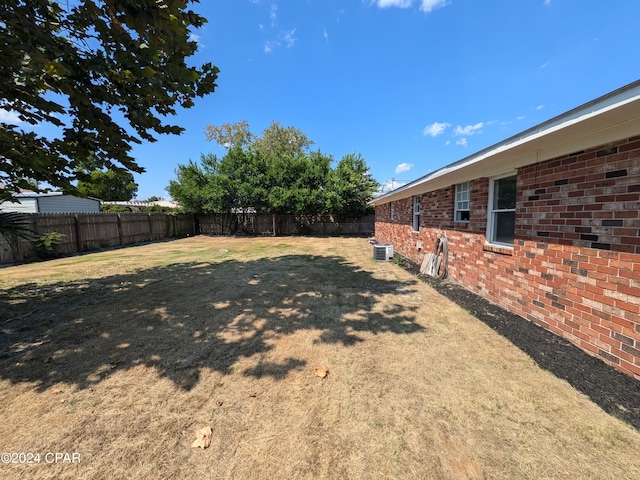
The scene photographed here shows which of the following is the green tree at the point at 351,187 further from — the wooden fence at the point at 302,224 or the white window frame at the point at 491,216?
the white window frame at the point at 491,216

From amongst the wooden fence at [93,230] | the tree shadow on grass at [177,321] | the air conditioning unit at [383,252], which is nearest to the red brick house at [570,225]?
the tree shadow on grass at [177,321]

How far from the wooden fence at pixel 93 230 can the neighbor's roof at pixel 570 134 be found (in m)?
11.1

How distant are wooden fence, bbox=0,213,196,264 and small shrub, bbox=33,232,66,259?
21 cm

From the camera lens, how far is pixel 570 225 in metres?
3.25

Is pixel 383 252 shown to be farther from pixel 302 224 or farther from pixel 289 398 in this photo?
pixel 302 224

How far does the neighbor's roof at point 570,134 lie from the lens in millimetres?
2271

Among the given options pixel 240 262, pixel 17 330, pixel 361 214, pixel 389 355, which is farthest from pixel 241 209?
pixel 389 355

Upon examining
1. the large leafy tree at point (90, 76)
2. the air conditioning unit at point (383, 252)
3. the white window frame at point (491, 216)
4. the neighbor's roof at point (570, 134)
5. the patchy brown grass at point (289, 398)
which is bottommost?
the patchy brown grass at point (289, 398)

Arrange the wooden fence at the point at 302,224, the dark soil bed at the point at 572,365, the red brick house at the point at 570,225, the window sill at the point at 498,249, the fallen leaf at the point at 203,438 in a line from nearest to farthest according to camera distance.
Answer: the fallen leaf at the point at 203,438 → the dark soil bed at the point at 572,365 → the red brick house at the point at 570,225 → the window sill at the point at 498,249 → the wooden fence at the point at 302,224

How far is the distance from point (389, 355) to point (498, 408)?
113cm

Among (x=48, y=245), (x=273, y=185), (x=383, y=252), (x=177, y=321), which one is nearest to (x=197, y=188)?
(x=273, y=185)

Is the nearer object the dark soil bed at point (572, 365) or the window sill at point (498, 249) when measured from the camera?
the dark soil bed at point (572, 365)

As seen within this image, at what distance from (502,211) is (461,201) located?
147 cm

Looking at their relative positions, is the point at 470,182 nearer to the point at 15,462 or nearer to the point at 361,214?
the point at 15,462
